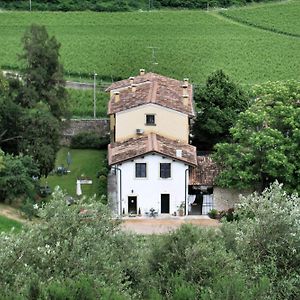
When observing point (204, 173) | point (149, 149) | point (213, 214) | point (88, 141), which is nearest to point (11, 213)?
point (149, 149)

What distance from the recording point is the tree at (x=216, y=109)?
190ft

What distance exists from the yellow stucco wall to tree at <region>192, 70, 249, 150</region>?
4.58m

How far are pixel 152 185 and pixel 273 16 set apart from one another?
64.1m

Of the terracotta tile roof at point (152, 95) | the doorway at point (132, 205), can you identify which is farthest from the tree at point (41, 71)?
the doorway at point (132, 205)

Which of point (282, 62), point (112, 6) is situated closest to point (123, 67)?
point (282, 62)

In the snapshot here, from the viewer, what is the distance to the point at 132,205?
5125 cm

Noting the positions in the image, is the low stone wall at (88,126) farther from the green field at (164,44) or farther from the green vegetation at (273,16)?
the green vegetation at (273,16)

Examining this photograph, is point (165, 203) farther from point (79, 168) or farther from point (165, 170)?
point (79, 168)

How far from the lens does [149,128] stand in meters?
53.6

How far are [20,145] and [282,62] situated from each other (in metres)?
44.3

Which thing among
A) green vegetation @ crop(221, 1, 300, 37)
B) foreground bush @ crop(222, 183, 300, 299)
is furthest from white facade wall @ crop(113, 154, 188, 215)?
green vegetation @ crop(221, 1, 300, 37)

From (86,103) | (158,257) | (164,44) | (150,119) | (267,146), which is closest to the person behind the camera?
(158,257)

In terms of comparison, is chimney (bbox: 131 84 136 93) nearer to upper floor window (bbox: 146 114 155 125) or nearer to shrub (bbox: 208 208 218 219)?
upper floor window (bbox: 146 114 155 125)

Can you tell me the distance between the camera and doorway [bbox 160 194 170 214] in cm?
5106
